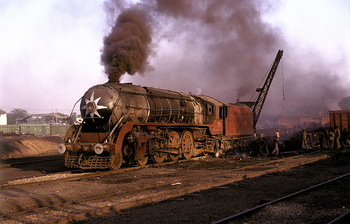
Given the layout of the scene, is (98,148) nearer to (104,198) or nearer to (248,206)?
(104,198)

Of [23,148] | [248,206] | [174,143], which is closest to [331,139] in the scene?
[174,143]

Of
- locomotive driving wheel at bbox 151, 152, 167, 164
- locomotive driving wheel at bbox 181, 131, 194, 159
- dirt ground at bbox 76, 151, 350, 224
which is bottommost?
dirt ground at bbox 76, 151, 350, 224

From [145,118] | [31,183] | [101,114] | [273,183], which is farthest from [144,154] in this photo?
[273,183]

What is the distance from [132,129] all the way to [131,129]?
1.03 ft

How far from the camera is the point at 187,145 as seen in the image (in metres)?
16.3

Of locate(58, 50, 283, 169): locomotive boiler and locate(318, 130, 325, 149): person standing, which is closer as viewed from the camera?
locate(58, 50, 283, 169): locomotive boiler

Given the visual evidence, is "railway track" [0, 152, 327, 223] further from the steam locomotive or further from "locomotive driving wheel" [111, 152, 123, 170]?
the steam locomotive

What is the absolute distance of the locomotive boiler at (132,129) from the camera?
11.9 metres

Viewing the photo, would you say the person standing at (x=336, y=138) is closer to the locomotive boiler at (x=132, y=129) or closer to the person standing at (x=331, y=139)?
the person standing at (x=331, y=139)

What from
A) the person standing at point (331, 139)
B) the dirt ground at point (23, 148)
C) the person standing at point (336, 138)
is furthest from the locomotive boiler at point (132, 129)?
the dirt ground at point (23, 148)

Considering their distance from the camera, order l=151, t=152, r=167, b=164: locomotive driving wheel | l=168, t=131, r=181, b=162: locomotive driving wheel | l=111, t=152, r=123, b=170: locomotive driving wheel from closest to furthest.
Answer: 1. l=111, t=152, r=123, b=170: locomotive driving wheel
2. l=151, t=152, r=167, b=164: locomotive driving wheel
3. l=168, t=131, r=181, b=162: locomotive driving wheel

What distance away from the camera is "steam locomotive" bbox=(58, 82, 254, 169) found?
39.2ft

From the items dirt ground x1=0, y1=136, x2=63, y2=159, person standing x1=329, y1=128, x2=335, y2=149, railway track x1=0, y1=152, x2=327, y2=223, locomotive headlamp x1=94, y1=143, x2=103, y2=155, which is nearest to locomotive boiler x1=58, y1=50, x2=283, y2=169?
locomotive headlamp x1=94, y1=143, x2=103, y2=155

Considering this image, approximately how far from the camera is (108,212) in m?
6.32
